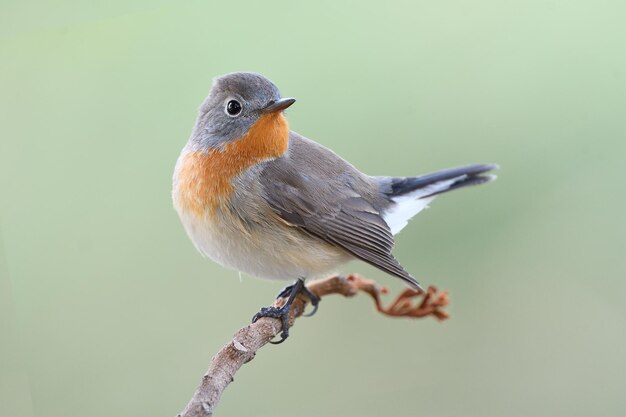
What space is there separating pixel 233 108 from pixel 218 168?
0.74 ft

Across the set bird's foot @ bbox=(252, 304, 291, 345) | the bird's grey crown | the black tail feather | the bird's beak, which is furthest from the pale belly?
the black tail feather

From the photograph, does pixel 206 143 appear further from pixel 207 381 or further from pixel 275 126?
pixel 207 381

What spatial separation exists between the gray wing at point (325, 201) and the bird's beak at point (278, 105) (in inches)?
15.4

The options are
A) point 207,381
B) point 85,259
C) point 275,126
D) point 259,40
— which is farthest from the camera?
point 85,259

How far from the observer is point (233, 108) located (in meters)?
2.40

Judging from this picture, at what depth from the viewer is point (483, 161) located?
3.34 m

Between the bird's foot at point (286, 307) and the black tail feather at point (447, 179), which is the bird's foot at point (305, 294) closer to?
the bird's foot at point (286, 307)

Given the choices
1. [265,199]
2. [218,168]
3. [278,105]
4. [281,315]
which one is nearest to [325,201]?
[265,199]

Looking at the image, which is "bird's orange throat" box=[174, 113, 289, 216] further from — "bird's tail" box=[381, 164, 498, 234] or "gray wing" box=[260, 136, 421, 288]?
"bird's tail" box=[381, 164, 498, 234]

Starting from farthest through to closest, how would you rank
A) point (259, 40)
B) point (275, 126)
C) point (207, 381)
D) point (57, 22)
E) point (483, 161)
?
point (483, 161) → point (259, 40) → point (57, 22) → point (275, 126) → point (207, 381)

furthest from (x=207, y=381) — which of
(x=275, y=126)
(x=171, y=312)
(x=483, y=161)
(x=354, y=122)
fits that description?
(x=483, y=161)

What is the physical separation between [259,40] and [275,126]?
0.51 metres

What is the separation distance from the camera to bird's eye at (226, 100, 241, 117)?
238 centimetres

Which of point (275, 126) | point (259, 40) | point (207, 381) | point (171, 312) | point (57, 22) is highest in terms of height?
point (259, 40)
